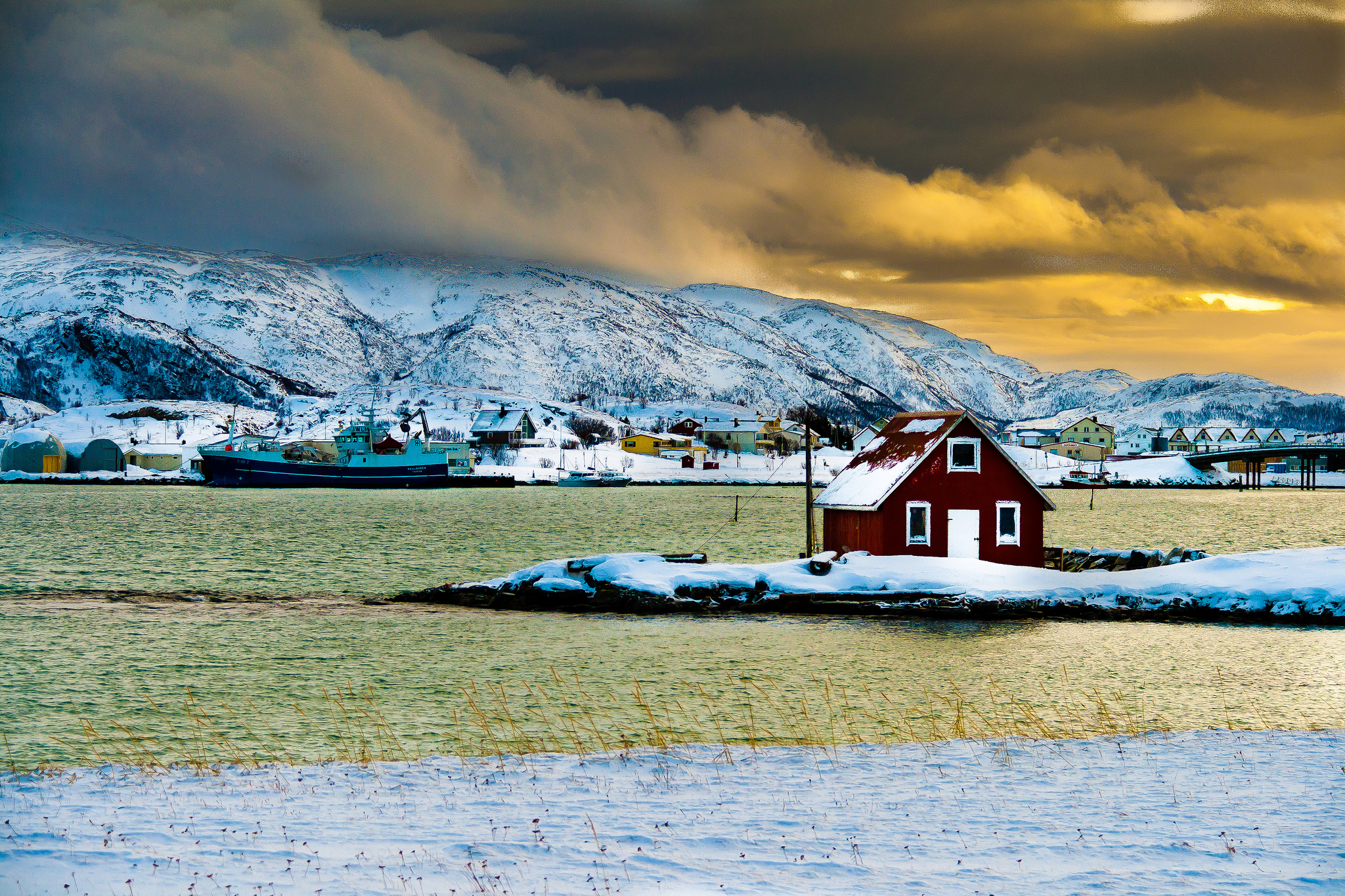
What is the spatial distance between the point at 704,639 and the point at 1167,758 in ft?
49.7

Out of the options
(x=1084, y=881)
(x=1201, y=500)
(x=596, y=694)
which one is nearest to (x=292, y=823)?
(x=1084, y=881)

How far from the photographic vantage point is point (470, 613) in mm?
32531

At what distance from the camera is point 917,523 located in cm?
3553

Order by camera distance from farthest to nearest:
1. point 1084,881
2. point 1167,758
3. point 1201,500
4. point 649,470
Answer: point 649,470, point 1201,500, point 1167,758, point 1084,881

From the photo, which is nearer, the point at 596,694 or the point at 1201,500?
the point at 596,694

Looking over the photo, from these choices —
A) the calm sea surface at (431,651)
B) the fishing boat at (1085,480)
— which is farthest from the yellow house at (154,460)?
the fishing boat at (1085,480)

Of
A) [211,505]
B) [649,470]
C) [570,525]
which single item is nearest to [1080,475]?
[649,470]

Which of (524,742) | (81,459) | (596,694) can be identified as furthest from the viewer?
(81,459)

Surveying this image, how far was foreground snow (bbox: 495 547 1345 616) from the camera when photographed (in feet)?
105

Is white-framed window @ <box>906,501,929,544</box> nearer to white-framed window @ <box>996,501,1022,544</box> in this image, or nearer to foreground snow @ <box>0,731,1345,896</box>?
white-framed window @ <box>996,501,1022,544</box>

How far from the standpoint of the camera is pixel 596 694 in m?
19.3

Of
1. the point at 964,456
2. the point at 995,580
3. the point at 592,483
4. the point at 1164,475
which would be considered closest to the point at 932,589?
the point at 995,580

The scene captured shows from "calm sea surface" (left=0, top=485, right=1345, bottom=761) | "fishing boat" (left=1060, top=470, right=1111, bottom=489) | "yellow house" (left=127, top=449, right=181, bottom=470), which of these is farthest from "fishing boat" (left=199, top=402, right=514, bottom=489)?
"calm sea surface" (left=0, top=485, right=1345, bottom=761)

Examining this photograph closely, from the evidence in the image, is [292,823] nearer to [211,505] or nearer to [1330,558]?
[1330,558]
